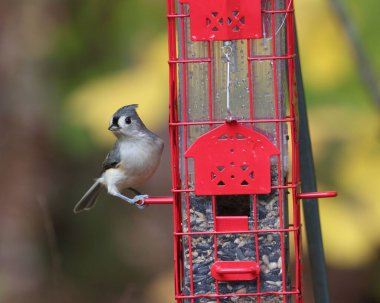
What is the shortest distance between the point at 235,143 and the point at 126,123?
96 cm

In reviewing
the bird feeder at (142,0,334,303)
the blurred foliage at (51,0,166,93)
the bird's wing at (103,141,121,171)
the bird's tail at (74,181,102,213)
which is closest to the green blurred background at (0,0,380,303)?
the blurred foliage at (51,0,166,93)

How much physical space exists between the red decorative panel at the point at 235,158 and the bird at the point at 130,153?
2.75 ft

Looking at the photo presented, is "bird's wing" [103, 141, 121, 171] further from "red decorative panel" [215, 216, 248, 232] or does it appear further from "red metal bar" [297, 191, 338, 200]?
"red metal bar" [297, 191, 338, 200]

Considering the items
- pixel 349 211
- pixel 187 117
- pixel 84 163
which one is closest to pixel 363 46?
pixel 349 211

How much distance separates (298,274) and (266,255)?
0.52 feet

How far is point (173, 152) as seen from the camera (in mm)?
4621

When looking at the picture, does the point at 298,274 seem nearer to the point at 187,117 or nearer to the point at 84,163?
the point at 187,117

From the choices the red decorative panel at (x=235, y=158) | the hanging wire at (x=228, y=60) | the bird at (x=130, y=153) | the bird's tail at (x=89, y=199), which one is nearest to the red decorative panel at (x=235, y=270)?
the red decorative panel at (x=235, y=158)

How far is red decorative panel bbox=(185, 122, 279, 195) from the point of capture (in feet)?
14.7

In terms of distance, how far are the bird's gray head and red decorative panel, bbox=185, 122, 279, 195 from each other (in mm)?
833

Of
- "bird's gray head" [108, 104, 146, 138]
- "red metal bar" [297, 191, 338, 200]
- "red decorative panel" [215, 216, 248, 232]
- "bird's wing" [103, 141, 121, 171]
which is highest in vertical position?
"bird's gray head" [108, 104, 146, 138]

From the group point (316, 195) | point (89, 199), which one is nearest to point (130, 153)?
point (89, 199)

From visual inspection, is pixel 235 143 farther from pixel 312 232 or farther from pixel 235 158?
pixel 312 232

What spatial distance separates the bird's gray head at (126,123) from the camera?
5.25m
